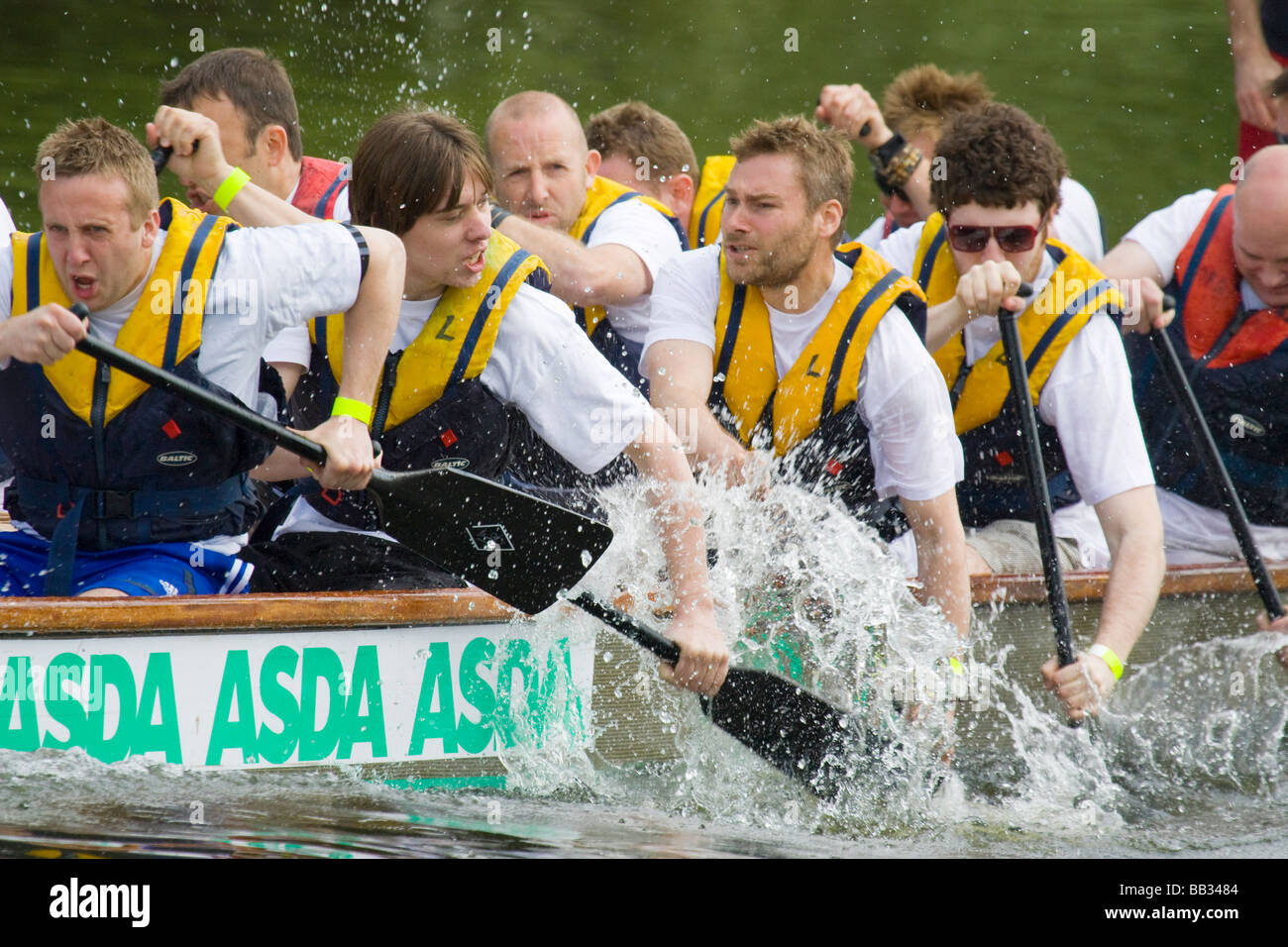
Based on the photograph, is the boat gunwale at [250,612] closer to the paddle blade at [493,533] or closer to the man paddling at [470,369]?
the paddle blade at [493,533]

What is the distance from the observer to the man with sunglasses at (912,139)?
154 inches

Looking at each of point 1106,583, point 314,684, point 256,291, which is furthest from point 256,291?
point 1106,583

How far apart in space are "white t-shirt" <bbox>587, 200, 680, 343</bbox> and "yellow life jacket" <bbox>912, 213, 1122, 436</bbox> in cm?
63

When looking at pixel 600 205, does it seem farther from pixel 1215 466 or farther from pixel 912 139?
pixel 1215 466

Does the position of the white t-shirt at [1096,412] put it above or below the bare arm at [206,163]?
below

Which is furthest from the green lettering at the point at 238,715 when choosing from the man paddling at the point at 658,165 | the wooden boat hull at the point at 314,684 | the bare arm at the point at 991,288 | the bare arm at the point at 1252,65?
the bare arm at the point at 1252,65

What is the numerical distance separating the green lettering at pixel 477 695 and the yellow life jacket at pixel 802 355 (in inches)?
29.3

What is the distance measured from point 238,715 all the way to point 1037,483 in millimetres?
1656

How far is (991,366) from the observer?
3379 mm

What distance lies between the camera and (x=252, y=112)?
358cm
